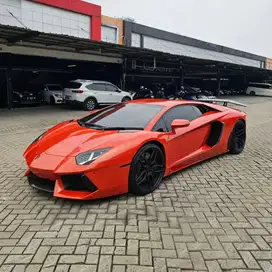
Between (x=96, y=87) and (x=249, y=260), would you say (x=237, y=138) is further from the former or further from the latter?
(x=96, y=87)

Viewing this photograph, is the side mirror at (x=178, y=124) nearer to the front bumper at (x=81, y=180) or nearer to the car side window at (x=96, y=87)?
the front bumper at (x=81, y=180)

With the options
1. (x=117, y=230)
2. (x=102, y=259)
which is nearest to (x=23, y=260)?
(x=102, y=259)

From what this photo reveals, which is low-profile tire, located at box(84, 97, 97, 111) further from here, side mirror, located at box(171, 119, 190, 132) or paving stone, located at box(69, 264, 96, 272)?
paving stone, located at box(69, 264, 96, 272)

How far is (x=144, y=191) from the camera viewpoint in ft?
13.0

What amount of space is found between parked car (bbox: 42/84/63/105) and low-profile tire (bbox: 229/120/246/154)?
14195mm

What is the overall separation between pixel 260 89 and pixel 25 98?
2908 cm

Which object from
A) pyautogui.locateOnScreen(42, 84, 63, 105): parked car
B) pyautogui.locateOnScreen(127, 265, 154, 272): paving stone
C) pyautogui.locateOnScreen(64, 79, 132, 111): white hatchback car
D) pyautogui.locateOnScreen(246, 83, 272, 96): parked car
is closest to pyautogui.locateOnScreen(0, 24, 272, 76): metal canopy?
pyautogui.locateOnScreen(64, 79, 132, 111): white hatchback car

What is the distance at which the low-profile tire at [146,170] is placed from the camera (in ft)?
12.5

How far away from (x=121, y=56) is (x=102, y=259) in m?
19.1

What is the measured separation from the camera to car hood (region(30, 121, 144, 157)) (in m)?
3.73

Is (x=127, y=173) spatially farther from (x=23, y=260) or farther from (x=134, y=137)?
(x=23, y=260)

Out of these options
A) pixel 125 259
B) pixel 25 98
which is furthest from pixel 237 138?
pixel 25 98

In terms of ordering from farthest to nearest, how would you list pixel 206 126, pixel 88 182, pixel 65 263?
pixel 206 126 → pixel 88 182 → pixel 65 263

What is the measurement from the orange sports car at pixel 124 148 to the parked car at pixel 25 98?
44.7 feet
